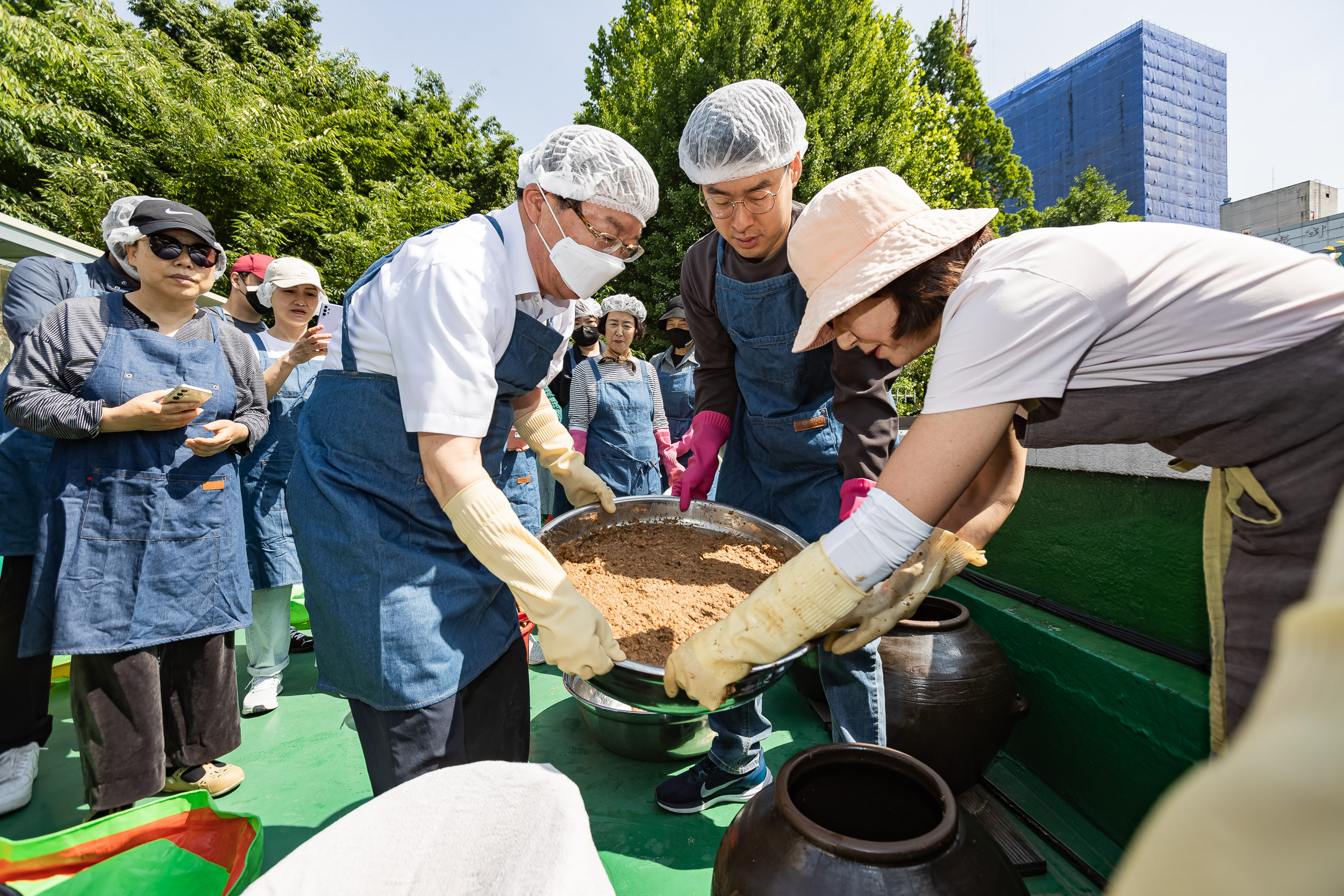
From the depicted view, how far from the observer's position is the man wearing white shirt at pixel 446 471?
1.23 meters

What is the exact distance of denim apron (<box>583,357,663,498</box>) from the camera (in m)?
4.54

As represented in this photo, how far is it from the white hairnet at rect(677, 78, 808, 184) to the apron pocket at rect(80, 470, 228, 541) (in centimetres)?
198

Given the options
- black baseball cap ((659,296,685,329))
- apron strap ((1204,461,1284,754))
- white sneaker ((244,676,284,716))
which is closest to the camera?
apron strap ((1204,461,1284,754))

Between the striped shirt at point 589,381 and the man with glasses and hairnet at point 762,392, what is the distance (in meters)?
2.08

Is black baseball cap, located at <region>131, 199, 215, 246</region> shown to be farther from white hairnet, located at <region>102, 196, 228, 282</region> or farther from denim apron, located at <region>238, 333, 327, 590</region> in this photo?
denim apron, located at <region>238, 333, 327, 590</region>

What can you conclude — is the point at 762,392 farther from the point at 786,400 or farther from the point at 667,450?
the point at 667,450

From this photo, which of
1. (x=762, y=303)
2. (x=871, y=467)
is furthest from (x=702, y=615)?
(x=762, y=303)

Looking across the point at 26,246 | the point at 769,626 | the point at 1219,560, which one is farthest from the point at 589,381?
the point at 26,246

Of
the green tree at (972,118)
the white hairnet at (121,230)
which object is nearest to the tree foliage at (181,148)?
the white hairnet at (121,230)

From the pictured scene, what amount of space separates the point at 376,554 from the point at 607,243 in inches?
35.7

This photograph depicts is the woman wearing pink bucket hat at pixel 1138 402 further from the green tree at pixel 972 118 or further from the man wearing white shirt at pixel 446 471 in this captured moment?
the green tree at pixel 972 118

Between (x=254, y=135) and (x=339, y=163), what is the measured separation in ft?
4.93

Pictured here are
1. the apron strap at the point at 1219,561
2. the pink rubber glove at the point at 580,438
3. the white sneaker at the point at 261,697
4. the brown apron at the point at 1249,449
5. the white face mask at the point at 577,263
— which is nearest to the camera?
the brown apron at the point at 1249,449

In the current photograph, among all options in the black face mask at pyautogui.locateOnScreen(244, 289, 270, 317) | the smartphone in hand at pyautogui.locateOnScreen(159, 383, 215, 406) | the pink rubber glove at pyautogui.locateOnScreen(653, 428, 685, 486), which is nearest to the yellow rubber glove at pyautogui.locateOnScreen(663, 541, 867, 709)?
the smartphone in hand at pyautogui.locateOnScreen(159, 383, 215, 406)
